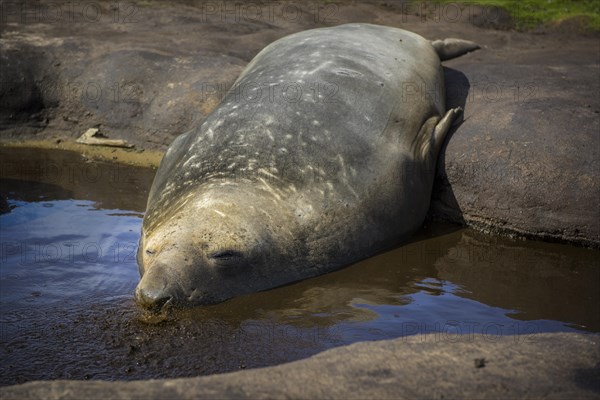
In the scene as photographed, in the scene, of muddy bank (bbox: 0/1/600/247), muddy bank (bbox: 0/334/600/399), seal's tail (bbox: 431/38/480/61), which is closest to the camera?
muddy bank (bbox: 0/334/600/399)

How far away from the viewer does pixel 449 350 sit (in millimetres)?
2830

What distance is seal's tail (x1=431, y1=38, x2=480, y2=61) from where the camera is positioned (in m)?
7.73

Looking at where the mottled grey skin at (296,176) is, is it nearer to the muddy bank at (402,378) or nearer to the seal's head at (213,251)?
the seal's head at (213,251)

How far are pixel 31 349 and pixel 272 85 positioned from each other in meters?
2.87

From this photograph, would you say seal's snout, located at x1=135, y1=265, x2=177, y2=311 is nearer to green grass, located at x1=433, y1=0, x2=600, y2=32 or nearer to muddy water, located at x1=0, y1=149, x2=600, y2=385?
muddy water, located at x1=0, y1=149, x2=600, y2=385

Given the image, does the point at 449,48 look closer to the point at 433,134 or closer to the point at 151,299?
the point at 433,134

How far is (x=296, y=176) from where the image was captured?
500 centimetres

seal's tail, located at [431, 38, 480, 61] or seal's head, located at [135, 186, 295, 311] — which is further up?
seal's tail, located at [431, 38, 480, 61]

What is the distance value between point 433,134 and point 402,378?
3741 mm

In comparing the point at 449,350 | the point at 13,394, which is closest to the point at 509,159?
the point at 449,350

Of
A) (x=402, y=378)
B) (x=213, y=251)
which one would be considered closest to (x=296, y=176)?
(x=213, y=251)

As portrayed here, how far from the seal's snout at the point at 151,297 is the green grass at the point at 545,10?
8032 mm

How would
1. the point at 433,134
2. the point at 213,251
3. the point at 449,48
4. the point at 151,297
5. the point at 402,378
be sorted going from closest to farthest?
the point at 402,378 → the point at 151,297 → the point at 213,251 → the point at 433,134 → the point at 449,48

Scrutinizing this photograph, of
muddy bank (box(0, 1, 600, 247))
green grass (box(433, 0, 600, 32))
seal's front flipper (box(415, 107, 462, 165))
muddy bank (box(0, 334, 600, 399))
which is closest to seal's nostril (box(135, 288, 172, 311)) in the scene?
muddy bank (box(0, 334, 600, 399))
